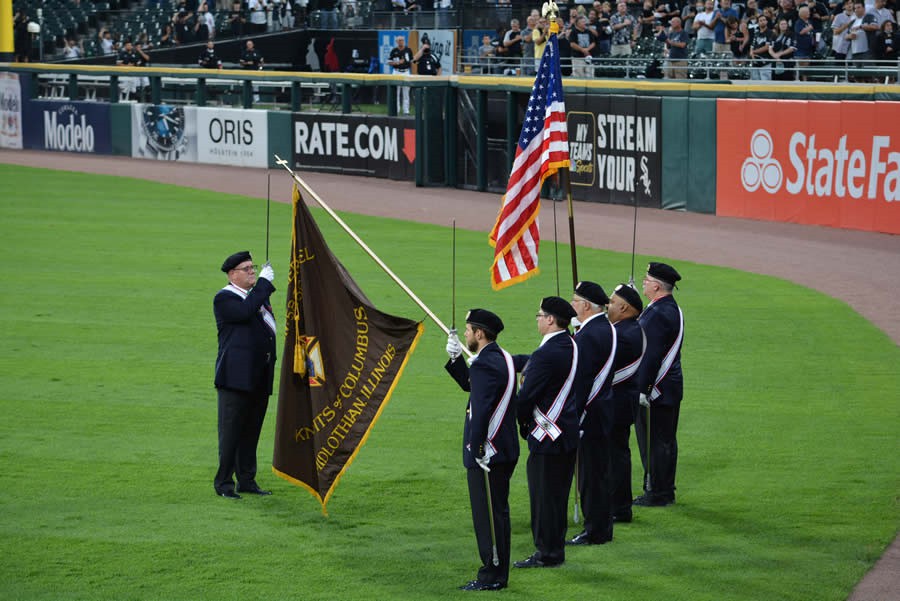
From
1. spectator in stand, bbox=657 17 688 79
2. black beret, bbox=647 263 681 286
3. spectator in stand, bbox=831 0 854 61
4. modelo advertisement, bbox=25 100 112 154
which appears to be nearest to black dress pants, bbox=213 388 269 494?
black beret, bbox=647 263 681 286

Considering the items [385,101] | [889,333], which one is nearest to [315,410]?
[889,333]

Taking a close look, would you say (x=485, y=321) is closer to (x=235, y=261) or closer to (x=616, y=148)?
(x=235, y=261)

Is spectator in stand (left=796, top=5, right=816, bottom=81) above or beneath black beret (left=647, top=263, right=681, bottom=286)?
above

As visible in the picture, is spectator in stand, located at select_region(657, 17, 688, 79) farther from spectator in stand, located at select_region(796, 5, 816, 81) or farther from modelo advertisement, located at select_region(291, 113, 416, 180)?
→ modelo advertisement, located at select_region(291, 113, 416, 180)

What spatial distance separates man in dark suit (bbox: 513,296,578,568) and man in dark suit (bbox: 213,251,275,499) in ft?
7.65

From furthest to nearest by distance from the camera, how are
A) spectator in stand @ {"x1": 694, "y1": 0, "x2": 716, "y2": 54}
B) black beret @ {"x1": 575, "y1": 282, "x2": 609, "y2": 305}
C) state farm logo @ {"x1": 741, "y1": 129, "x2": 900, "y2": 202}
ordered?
spectator in stand @ {"x1": 694, "y1": 0, "x2": 716, "y2": 54}
state farm logo @ {"x1": 741, "y1": 129, "x2": 900, "y2": 202}
black beret @ {"x1": 575, "y1": 282, "x2": 609, "y2": 305}

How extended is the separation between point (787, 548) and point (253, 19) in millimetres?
41636

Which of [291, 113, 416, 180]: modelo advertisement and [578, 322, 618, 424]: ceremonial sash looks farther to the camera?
[291, 113, 416, 180]: modelo advertisement

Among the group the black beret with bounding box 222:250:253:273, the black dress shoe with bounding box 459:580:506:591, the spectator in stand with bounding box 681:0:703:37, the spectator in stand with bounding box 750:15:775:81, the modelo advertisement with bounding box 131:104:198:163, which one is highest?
the spectator in stand with bounding box 681:0:703:37

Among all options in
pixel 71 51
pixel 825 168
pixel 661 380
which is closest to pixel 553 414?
pixel 661 380

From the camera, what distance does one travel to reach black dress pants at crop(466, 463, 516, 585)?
820 cm

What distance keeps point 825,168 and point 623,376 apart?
15.4 meters

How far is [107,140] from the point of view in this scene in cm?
3784

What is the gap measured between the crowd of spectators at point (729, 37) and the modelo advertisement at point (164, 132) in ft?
28.6
